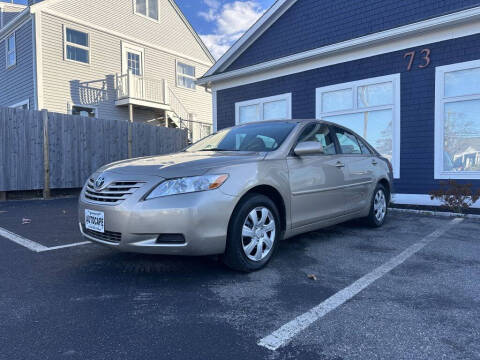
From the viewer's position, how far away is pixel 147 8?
54.4 feet

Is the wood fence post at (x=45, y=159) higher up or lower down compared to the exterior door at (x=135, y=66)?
lower down

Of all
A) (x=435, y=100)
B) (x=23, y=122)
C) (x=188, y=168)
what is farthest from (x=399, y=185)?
(x=23, y=122)

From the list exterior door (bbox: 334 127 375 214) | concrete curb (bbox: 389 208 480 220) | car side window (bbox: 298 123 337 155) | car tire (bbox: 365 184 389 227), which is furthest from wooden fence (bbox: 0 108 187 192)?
concrete curb (bbox: 389 208 480 220)

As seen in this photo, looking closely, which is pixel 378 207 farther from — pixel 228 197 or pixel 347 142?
pixel 228 197

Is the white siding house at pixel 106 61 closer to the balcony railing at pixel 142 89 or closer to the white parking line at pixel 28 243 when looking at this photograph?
the balcony railing at pixel 142 89

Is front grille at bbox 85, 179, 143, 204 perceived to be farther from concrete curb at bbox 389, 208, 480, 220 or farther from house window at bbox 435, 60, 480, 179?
house window at bbox 435, 60, 480, 179

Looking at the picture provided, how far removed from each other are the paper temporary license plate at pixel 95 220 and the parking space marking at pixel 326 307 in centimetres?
168

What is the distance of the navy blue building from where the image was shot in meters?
6.75

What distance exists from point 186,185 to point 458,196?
18.8ft

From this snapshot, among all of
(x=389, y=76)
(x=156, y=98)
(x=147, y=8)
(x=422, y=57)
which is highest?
(x=147, y=8)

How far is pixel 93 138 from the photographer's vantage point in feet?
33.0

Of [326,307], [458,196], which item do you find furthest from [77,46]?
[326,307]

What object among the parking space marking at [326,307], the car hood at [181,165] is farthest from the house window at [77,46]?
the parking space marking at [326,307]

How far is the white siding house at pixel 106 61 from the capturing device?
13.0 metres
